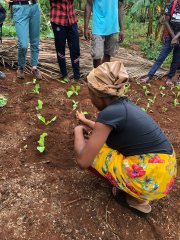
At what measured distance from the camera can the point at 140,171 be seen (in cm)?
212

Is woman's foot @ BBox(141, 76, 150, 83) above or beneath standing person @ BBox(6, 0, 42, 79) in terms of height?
beneath

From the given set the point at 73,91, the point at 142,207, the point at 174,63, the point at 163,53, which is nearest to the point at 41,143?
the point at 142,207

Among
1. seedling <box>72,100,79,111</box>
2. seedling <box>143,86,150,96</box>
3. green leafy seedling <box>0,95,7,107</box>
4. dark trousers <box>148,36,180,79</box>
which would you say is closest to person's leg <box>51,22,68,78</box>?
seedling <box>72,100,79,111</box>

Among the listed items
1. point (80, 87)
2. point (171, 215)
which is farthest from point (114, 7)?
point (171, 215)

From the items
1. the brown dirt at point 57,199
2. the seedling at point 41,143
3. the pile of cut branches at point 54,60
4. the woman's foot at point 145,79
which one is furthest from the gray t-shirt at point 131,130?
the woman's foot at point 145,79

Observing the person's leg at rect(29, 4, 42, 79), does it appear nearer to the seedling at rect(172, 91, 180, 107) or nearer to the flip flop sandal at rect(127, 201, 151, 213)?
the seedling at rect(172, 91, 180, 107)

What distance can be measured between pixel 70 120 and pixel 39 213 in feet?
4.74

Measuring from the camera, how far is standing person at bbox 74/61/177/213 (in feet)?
6.40

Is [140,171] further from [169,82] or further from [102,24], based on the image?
[169,82]

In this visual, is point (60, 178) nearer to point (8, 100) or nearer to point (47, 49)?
point (8, 100)

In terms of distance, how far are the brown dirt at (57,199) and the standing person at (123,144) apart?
29cm

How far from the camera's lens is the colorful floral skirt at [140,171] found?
2104mm

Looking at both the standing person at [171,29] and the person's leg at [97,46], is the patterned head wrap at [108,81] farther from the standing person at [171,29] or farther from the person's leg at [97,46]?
the standing person at [171,29]

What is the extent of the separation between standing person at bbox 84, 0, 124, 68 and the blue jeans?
2.35 feet
